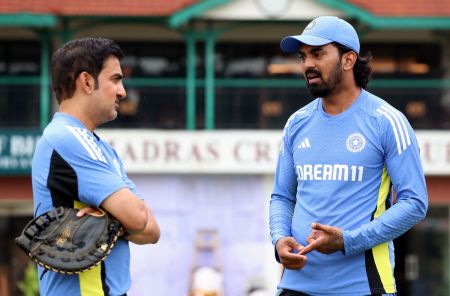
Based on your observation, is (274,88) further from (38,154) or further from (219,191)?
(38,154)

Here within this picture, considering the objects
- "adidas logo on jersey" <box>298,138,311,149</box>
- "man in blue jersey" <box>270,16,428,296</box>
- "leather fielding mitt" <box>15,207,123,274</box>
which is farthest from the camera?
"adidas logo on jersey" <box>298,138,311,149</box>

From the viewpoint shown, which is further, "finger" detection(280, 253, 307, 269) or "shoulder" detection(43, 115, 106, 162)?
"finger" detection(280, 253, 307, 269)

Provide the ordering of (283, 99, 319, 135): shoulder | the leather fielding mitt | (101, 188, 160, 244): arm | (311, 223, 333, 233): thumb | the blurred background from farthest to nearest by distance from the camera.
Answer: the blurred background < (283, 99, 319, 135): shoulder < (311, 223, 333, 233): thumb < (101, 188, 160, 244): arm < the leather fielding mitt

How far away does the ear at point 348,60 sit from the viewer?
17.5 feet

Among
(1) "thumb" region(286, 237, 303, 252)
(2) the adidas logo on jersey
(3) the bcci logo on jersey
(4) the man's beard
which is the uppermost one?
(4) the man's beard

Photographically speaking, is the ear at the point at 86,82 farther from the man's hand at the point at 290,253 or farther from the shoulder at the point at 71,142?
the man's hand at the point at 290,253

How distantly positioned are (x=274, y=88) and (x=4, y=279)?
6268 millimetres

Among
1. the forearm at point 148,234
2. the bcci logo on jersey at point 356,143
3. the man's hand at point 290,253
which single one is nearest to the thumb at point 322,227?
the man's hand at point 290,253

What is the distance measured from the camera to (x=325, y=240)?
5.04 meters

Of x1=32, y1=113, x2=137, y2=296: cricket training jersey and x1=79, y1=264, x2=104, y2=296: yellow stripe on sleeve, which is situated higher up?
x1=32, y1=113, x2=137, y2=296: cricket training jersey

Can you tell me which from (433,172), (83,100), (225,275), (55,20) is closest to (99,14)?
(55,20)

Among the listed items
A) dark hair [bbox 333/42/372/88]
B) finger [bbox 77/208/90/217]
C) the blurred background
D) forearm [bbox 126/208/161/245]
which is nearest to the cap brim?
dark hair [bbox 333/42/372/88]

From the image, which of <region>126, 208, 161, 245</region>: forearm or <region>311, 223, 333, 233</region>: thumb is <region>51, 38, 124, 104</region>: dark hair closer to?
<region>126, 208, 161, 245</region>: forearm

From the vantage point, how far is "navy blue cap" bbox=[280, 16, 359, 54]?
17.2 feet
